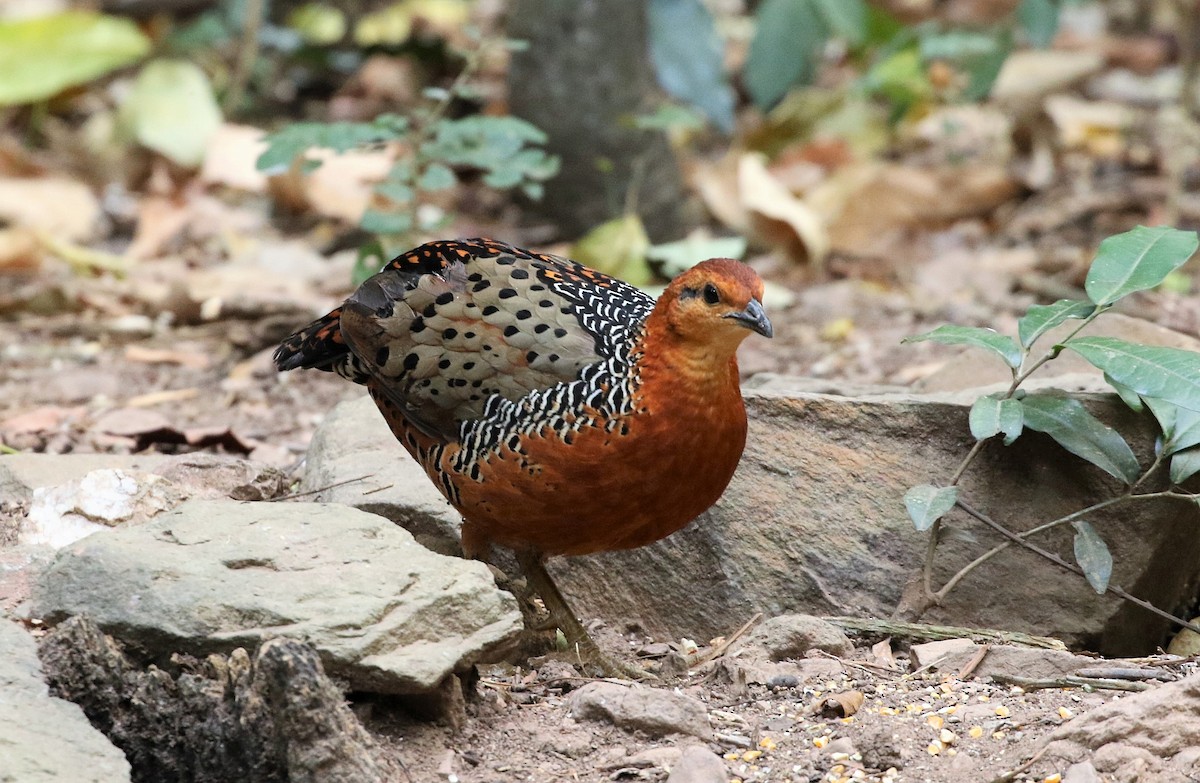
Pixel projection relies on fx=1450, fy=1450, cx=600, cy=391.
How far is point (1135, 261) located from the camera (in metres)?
4.07

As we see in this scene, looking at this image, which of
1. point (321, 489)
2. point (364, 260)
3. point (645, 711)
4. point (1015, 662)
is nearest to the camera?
point (645, 711)

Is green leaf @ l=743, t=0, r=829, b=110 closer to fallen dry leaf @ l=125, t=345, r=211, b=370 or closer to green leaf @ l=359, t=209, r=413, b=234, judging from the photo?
green leaf @ l=359, t=209, r=413, b=234

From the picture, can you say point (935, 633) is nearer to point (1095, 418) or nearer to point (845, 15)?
point (1095, 418)

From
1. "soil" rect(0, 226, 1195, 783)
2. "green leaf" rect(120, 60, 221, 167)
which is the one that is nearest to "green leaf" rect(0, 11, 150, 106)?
"green leaf" rect(120, 60, 221, 167)

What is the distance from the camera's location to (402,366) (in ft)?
13.8

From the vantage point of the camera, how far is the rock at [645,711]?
3.27m

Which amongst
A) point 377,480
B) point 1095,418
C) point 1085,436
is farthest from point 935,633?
point 377,480

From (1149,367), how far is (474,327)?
1837 mm

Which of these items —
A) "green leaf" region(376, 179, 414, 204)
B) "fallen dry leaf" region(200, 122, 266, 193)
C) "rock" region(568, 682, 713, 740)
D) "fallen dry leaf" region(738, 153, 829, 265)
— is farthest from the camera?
"fallen dry leaf" region(200, 122, 266, 193)

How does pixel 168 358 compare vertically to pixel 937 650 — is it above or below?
below

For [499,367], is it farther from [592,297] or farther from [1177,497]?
[1177,497]

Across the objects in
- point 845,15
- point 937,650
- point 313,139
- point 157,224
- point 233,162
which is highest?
point 845,15

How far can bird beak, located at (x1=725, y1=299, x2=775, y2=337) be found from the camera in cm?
367

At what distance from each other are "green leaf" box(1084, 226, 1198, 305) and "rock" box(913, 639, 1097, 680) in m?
0.99
